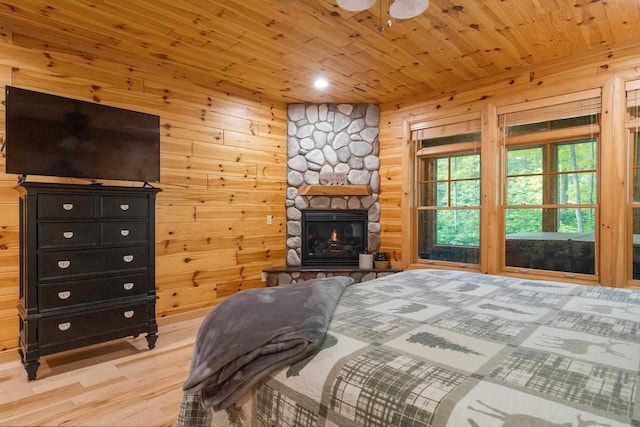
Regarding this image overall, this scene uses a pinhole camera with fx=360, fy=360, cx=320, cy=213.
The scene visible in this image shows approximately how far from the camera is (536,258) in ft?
11.9

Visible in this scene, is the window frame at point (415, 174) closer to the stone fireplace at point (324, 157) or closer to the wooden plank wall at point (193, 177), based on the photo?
the stone fireplace at point (324, 157)

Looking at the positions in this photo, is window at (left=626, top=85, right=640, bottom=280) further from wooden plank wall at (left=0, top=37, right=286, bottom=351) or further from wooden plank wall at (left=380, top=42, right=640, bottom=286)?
wooden plank wall at (left=0, top=37, right=286, bottom=351)

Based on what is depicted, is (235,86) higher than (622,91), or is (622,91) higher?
(235,86)

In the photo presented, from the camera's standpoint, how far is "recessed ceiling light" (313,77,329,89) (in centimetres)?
375

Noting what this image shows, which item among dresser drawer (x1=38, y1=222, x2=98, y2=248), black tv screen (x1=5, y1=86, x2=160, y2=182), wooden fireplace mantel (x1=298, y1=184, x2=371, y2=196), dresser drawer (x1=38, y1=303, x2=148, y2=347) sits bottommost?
dresser drawer (x1=38, y1=303, x2=148, y2=347)

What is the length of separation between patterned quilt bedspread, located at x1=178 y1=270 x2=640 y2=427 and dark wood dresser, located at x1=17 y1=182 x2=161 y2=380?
69.8 inches

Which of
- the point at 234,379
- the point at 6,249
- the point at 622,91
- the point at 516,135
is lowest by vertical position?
the point at 234,379

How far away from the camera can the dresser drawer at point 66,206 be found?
2408 millimetres

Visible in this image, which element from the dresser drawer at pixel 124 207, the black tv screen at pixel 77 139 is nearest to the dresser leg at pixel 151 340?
the dresser drawer at pixel 124 207

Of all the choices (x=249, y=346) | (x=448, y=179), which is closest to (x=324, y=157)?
(x=448, y=179)

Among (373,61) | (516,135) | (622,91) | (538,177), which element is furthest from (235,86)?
(622,91)

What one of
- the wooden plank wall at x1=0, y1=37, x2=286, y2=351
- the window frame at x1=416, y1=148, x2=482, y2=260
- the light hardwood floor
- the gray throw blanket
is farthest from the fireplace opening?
the gray throw blanket

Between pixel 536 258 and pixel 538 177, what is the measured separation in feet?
2.67

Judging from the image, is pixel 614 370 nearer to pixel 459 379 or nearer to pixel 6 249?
pixel 459 379
